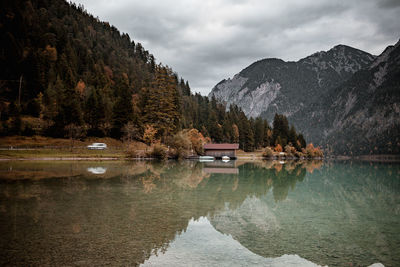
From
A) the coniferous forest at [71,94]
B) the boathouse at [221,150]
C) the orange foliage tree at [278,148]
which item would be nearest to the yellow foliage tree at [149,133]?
the coniferous forest at [71,94]

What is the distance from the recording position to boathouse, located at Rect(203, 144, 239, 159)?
9912 centimetres

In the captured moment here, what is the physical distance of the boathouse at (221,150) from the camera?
3903 inches

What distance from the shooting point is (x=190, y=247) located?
9.77 meters

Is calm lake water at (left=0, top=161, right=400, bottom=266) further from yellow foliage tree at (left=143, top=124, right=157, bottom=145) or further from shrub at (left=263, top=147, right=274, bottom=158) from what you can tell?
shrub at (left=263, top=147, right=274, bottom=158)

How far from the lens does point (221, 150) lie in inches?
3932

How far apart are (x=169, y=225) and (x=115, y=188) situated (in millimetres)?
11059

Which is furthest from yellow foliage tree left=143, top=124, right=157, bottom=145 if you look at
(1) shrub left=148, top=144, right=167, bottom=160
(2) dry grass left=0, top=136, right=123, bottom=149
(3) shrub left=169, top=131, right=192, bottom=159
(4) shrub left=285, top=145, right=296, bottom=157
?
(4) shrub left=285, top=145, right=296, bottom=157

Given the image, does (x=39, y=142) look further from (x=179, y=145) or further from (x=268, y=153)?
(x=268, y=153)

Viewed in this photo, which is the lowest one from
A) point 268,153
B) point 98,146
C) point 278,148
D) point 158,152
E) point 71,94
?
point 268,153

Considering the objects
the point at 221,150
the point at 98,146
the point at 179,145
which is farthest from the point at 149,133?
the point at 221,150

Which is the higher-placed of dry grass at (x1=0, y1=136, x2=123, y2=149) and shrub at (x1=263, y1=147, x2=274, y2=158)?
dry grass at (x1=0, y1=136, x2=123, y2=149)

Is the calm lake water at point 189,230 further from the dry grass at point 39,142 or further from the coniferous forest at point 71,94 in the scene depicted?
the coniferous forest at point 71,94

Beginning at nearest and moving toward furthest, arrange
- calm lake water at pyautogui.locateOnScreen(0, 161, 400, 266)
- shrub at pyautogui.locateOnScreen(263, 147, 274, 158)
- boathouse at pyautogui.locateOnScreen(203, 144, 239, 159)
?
calm lake water at pyautogui.locateOnScreen(0, 161, 400, 266)
boathouse at pyautogui.locateOnScreen(203, 144, 239, 159)
shrub at pyautogui.locateOnScreen(263, 147, 274, 158)

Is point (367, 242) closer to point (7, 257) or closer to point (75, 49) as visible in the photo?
point (7, 257)
